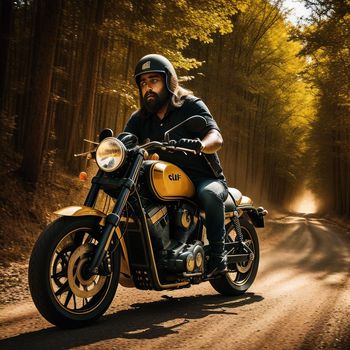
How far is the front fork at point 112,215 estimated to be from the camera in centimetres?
330

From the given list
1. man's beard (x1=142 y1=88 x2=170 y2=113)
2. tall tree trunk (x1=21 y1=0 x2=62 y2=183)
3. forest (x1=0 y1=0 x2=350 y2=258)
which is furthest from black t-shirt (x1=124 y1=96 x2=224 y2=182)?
tall tree trunk (x1=21 y1=0 x2=62 y2=183)

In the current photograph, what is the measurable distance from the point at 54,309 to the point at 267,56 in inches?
777

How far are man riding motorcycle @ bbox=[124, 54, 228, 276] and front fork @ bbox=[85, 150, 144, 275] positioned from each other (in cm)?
65

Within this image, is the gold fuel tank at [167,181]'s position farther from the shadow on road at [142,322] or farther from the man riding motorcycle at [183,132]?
the shadow on road at [142,322]

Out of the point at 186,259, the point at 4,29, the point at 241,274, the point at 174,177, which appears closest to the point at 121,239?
the point at 186,259

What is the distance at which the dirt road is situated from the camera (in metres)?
3.06

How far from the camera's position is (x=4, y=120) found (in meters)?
8.95

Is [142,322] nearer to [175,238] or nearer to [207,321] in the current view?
[207,321]

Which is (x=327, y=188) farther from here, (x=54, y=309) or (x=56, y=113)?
(x=54, y=309)

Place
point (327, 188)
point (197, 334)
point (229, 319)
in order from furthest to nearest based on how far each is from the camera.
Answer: point (327, 188) → point (229, 319) → point (197, 334)

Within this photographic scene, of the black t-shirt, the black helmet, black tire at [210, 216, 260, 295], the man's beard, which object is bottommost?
black tire at [210, 216, 260, 295]

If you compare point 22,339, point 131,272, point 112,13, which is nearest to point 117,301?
point 131,272

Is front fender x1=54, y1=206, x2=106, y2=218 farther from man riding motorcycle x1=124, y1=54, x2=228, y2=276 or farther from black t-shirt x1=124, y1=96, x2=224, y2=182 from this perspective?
black t-shirt x1=124, y1=96, x2=224, y2=182

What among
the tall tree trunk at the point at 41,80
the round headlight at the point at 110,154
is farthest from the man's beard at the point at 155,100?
the tall tree trunk at the point at 41,80
